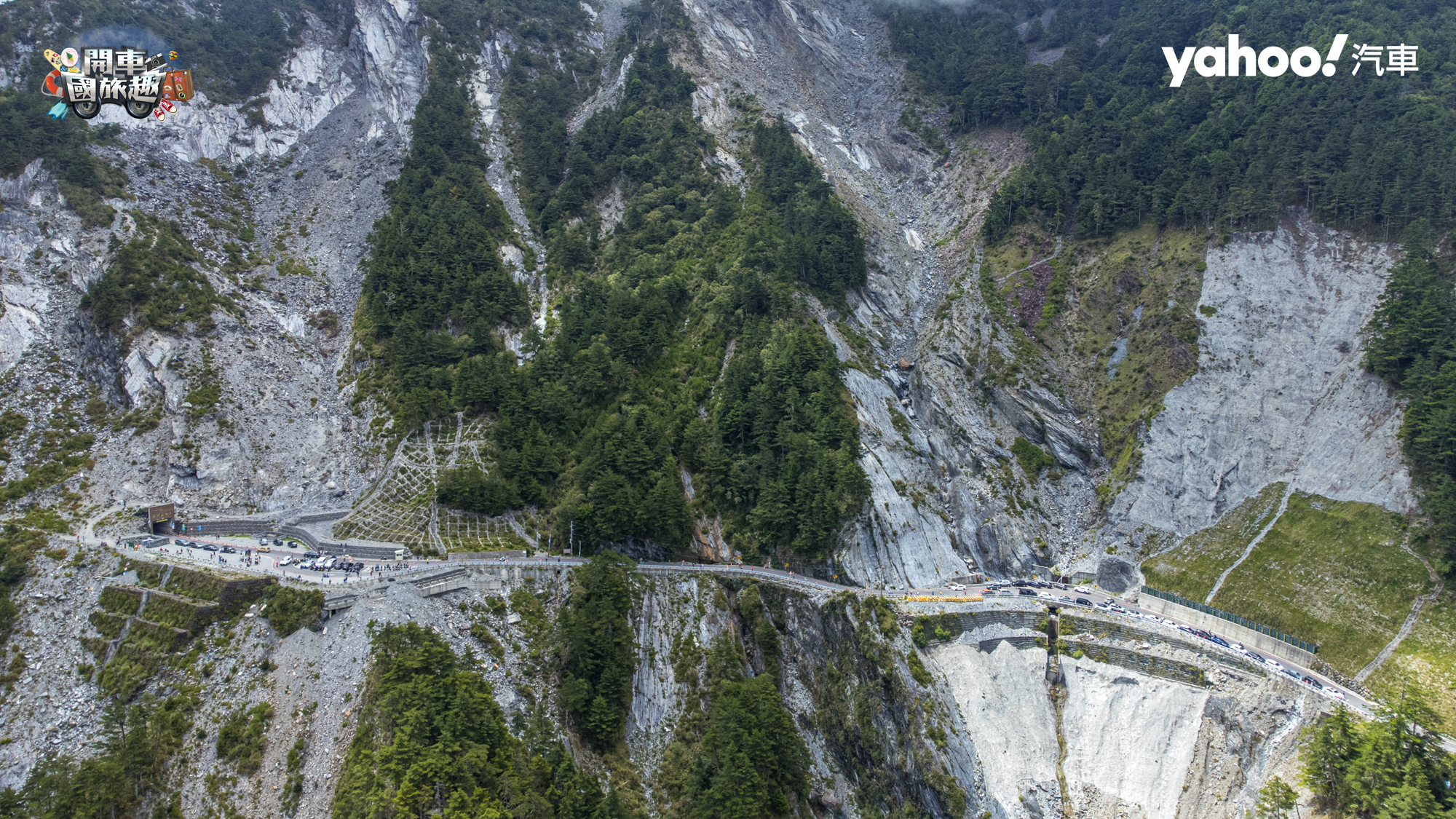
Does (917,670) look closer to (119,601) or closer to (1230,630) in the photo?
(1230,630)

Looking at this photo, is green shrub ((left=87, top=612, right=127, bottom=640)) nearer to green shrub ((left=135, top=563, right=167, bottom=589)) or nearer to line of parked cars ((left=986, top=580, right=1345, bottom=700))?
green shrub ((left=135, top=563, right=167, bottom=589))

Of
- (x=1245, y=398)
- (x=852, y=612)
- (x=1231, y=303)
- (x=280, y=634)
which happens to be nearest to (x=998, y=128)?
(x=1231, y=303)

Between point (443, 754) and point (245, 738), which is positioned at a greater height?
point (245, 738)

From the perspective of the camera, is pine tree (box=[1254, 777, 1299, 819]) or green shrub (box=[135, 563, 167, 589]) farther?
green shrub (box=[135, 563, 167, 589])

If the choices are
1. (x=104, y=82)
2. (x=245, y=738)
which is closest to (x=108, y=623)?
(x=245, y=738)

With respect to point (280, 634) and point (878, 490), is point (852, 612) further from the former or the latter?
point (280, 634)

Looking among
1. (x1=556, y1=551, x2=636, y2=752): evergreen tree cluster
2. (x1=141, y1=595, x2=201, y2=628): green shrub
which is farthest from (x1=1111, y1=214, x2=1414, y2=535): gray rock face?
(x1=141, y1=595, x2=201, y2=628): green shrub

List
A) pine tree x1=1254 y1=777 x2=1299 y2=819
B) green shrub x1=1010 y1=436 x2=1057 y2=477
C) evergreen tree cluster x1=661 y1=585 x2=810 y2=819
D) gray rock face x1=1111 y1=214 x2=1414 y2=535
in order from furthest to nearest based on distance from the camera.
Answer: green shrub x1=1010 y1=436 x2=1057 y2=477 < gray rock face x1=1111 y1=214 x2=1414 y2=535 < evergreen tree cluster x1=661 y1=585 x2=810 y2=819 < pine tree x1=1254 y1=777 x2=1299 y2=819
